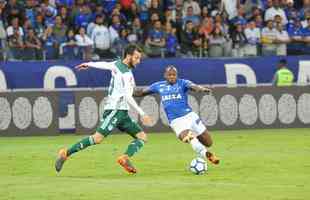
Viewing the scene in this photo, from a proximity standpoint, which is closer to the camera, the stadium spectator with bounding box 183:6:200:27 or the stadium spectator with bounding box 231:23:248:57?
the stadium spectator with bounding box 231:23:248:57

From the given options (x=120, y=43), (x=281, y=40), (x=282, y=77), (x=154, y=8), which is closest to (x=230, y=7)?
(x=281, y=40)

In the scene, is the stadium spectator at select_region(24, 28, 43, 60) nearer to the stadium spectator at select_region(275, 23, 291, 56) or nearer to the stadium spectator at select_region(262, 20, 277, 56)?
the stadium spectator at select_region(262, 20, 277, 56)

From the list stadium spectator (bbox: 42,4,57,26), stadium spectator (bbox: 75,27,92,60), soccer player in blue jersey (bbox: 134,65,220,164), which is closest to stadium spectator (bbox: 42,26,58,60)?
stadium spectator (bbox: 42,4,57,26)

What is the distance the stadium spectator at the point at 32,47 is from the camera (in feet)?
88.3

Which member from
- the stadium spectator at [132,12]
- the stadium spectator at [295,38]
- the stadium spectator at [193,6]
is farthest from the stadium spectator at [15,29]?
the stadium spectator at [295,38]

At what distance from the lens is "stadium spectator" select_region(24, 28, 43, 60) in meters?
26.9

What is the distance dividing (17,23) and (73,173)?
11266mm

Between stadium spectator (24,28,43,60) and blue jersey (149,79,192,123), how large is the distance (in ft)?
32.5

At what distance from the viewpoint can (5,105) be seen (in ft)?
84.6

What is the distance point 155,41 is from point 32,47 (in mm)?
3591

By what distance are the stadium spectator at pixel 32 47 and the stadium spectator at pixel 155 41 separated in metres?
3.15

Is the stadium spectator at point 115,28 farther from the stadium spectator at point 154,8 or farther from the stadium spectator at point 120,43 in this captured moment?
the stadium spectator at point 154,8

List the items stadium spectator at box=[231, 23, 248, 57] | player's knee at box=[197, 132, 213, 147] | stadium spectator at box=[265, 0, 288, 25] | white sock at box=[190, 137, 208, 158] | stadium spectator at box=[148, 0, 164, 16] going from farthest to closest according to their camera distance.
Result: stadium spectator at box=[265, 0, 288, 25] → stadium spectator at box=[148, 0, 164, 16] → stadium spectator at box=[231, 23, 248, 57] → player's knee at box=[197, 132, 213, 147] → white sock at box=[190, 137, 208, 158]

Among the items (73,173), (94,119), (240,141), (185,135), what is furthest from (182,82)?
(94,119)
